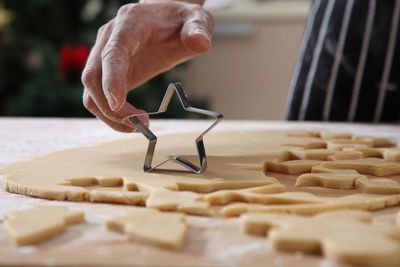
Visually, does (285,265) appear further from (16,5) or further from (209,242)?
(16,5)

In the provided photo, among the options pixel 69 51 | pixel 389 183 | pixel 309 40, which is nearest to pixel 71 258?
pixel 389 183

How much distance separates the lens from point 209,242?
518mm

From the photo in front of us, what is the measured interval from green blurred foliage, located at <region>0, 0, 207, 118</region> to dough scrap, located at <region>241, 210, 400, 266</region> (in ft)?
7.09

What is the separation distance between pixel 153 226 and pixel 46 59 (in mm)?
2201

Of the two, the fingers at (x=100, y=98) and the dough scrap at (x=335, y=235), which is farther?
the fingers at (x=100, y=98)

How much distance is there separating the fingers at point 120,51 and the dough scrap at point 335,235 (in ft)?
1.36

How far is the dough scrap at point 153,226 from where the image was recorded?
50 cm

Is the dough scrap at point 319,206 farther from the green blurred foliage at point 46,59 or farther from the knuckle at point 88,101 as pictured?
the green blurred foliage at point 46,59

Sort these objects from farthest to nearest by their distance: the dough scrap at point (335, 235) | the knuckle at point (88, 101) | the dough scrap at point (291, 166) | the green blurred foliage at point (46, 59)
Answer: the green blurred foliage at point (46, 59)
the knuckle at point (88, 101)
the dough scrap at point (291, 166)
the dough scrap at point (335, 235)

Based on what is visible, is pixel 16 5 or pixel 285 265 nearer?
pixel 285 265

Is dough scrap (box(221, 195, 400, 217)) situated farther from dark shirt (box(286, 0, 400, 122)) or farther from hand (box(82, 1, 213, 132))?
dark shirt (box(286, 0, 400, 122))

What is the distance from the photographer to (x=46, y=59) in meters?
2.53

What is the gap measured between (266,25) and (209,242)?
3118mm

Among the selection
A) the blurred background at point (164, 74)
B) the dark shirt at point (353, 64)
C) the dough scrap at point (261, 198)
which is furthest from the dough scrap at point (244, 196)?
the blurred background at point (164, 74)
